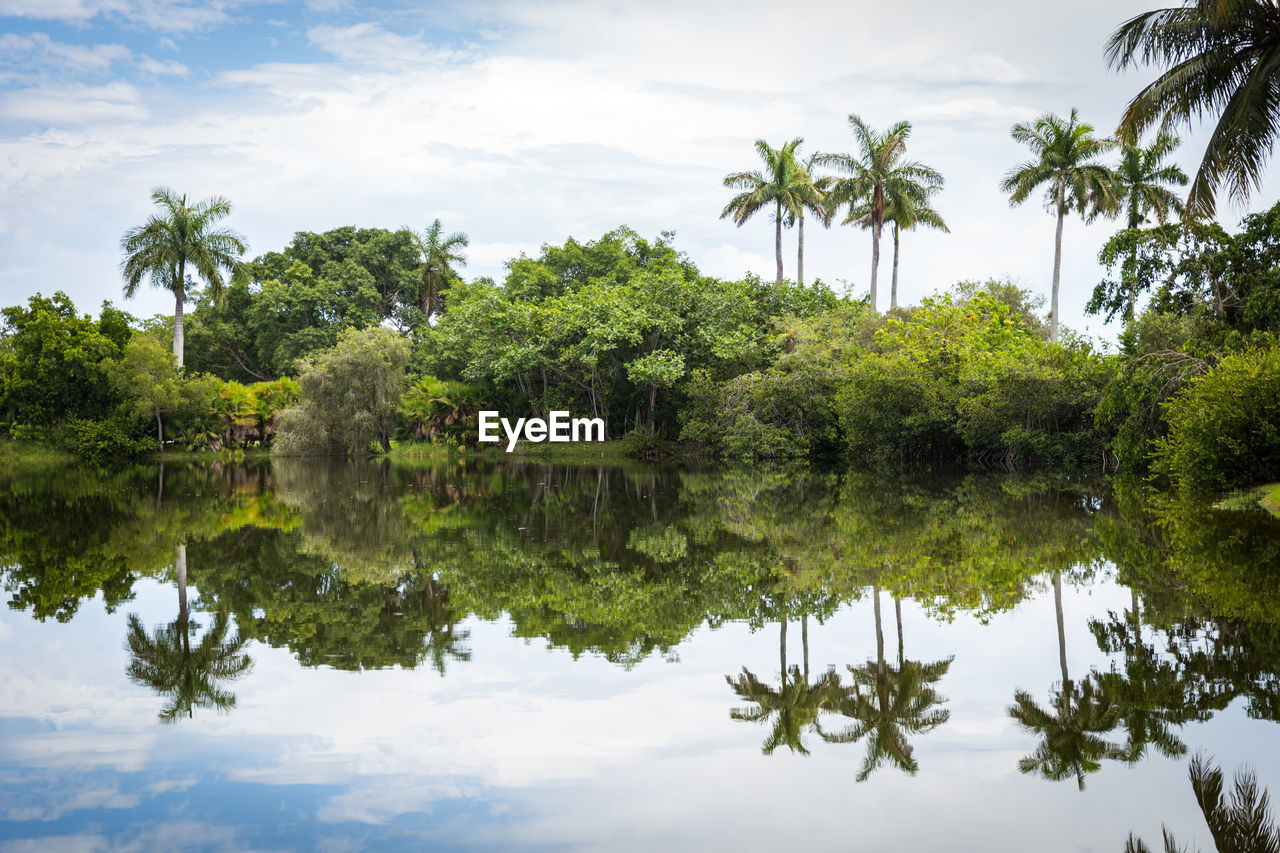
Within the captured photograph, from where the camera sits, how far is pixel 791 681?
588 centimetres

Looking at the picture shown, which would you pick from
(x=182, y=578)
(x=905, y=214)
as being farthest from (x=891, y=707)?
(x=905, y=214)

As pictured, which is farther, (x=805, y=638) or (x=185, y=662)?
(x=805, y=638)

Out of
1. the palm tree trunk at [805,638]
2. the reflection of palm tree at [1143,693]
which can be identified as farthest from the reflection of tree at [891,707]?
the reflection of palm tree at [1143,693]

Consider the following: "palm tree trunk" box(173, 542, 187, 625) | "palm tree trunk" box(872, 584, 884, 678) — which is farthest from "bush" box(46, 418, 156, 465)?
"palm tree trunk" box(872, 584, 884, 678)

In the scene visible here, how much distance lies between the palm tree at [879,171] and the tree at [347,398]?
20503mm

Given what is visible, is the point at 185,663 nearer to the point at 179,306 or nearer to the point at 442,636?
the point at 442,636

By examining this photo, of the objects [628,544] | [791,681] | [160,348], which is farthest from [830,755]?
[160,348]

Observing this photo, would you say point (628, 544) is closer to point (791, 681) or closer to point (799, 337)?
point (791, 681)

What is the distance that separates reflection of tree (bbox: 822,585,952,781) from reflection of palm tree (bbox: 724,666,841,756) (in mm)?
128

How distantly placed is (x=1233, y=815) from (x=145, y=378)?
140ft

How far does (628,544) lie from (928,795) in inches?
313

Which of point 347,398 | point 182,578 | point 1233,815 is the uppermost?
point 347,398

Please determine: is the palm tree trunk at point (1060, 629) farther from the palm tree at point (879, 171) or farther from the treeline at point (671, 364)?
the palm tree at point (879, 171)

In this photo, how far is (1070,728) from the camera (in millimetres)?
5051
